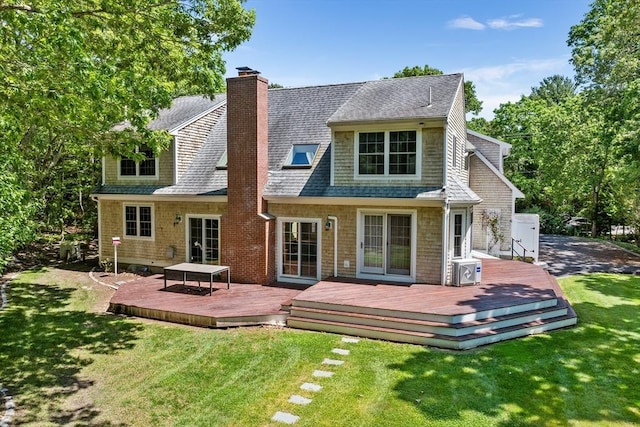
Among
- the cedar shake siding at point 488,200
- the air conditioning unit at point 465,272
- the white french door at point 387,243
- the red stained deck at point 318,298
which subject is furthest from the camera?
the cedar shake siding at point 488,200

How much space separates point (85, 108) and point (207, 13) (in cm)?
620

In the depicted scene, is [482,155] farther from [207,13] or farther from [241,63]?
[207,13]

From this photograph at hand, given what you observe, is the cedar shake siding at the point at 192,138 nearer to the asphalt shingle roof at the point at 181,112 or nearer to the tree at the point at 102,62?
the asphalt shingle roof at the point at 181,112

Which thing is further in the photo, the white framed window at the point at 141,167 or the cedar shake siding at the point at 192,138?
the white framed window at the point at 141,167

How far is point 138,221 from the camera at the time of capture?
52.4ft

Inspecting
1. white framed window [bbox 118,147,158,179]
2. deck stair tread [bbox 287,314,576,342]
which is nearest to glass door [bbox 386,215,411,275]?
deck stair tread [bbox 287,314,576,342]

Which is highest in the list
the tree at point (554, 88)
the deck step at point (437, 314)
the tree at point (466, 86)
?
the tree at point (554, 88)

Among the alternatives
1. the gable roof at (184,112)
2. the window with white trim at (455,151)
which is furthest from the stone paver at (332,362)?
the gable roof at (184,112)

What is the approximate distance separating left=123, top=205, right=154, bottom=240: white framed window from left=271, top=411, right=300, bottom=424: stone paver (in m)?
11.3

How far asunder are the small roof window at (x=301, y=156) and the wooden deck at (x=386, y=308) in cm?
438

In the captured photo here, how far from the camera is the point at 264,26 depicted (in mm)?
14219

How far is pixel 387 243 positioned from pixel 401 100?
15.5 feet

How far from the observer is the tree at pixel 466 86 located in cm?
3534

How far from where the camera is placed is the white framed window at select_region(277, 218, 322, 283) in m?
13.4
